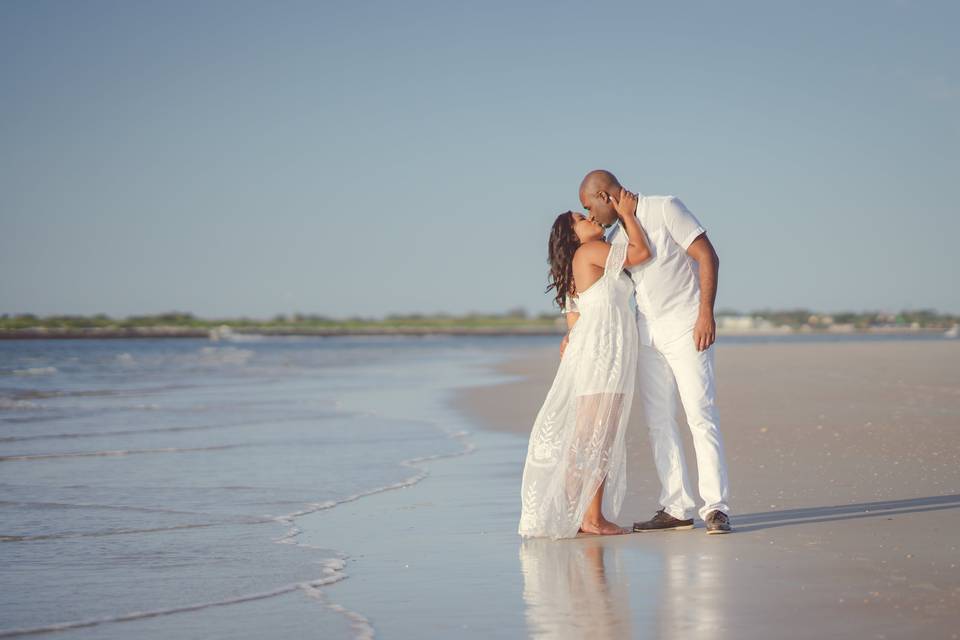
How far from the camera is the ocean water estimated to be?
404 cm

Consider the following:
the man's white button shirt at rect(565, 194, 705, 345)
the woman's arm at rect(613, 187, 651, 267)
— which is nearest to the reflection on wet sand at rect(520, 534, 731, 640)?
the man's white button shirt at rect(565, 194, 705, 345)

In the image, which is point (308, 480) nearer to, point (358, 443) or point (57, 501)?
point (57, 501)

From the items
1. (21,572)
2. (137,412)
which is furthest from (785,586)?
(137,412)

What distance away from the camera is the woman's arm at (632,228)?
5324 millimetres

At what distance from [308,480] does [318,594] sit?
3512 mm

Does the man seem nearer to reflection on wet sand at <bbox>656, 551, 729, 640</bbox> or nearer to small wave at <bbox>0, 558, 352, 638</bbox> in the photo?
reflection on wet sand at <bbox>656, 551, 729, 640</bbox>

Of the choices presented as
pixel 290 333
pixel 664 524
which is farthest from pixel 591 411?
pixel 290 333

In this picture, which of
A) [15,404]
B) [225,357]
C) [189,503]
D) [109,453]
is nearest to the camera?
[189,503]

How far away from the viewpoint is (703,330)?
5293mm

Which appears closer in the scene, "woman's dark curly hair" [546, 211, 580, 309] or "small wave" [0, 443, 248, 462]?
"woman's dark curly hair" [546, 211, 580, 309]

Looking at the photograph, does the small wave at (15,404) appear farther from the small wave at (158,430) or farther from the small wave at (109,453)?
the small wave at (109,453)

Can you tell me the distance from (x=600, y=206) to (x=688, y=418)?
1159 millimetres

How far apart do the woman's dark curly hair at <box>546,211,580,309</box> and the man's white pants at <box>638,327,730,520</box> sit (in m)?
0.52

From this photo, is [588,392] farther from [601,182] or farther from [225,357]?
[225,357]
